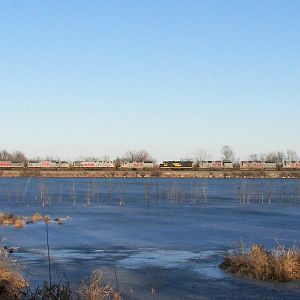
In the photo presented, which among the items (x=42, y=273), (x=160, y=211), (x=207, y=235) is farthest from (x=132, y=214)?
(x=42, y=273)

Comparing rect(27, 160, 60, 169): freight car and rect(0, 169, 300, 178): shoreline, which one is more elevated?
rect(27, 160, 60, 169): freight car

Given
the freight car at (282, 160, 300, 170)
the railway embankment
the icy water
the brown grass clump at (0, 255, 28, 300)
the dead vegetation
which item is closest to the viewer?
the brown grass clump at (0, 255, 28, 300)

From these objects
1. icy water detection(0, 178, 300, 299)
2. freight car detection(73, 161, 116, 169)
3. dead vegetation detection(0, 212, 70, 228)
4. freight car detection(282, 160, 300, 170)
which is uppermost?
freight car detection(73, 161, 116, 169)

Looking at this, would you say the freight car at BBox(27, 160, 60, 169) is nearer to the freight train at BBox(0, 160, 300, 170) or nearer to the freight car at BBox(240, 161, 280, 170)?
the freight train at BBox(0, 160, 300, 170)

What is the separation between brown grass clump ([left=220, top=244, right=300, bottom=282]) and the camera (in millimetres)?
14016

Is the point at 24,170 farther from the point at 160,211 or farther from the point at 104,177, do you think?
the point at 160,211

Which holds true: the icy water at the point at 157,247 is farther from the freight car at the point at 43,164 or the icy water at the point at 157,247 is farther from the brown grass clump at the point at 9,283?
the freight car at the point at 43,164

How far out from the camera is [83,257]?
17.5m

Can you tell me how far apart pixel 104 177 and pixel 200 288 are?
399ft

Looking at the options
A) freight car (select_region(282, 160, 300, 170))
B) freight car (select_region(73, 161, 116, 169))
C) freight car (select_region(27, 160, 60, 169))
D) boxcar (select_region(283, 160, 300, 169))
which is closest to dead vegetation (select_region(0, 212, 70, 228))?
freight car (select_region(73, 161, 116, 169))

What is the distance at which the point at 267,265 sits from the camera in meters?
14.3

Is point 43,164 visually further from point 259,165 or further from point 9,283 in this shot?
point 9,283

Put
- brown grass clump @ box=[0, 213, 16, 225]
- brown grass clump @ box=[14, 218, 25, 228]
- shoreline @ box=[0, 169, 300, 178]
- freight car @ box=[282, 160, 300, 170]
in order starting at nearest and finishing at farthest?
brown grass clump @ box=[14, 218, 25, 228] → brown grass clump @ box=[0, 213, 16, 225] → shoreline @ box=[0, 169, 300, 178] → freight car @ box=[282, 160, 300, 170]

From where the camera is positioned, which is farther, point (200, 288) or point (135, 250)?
point (135, 250)
